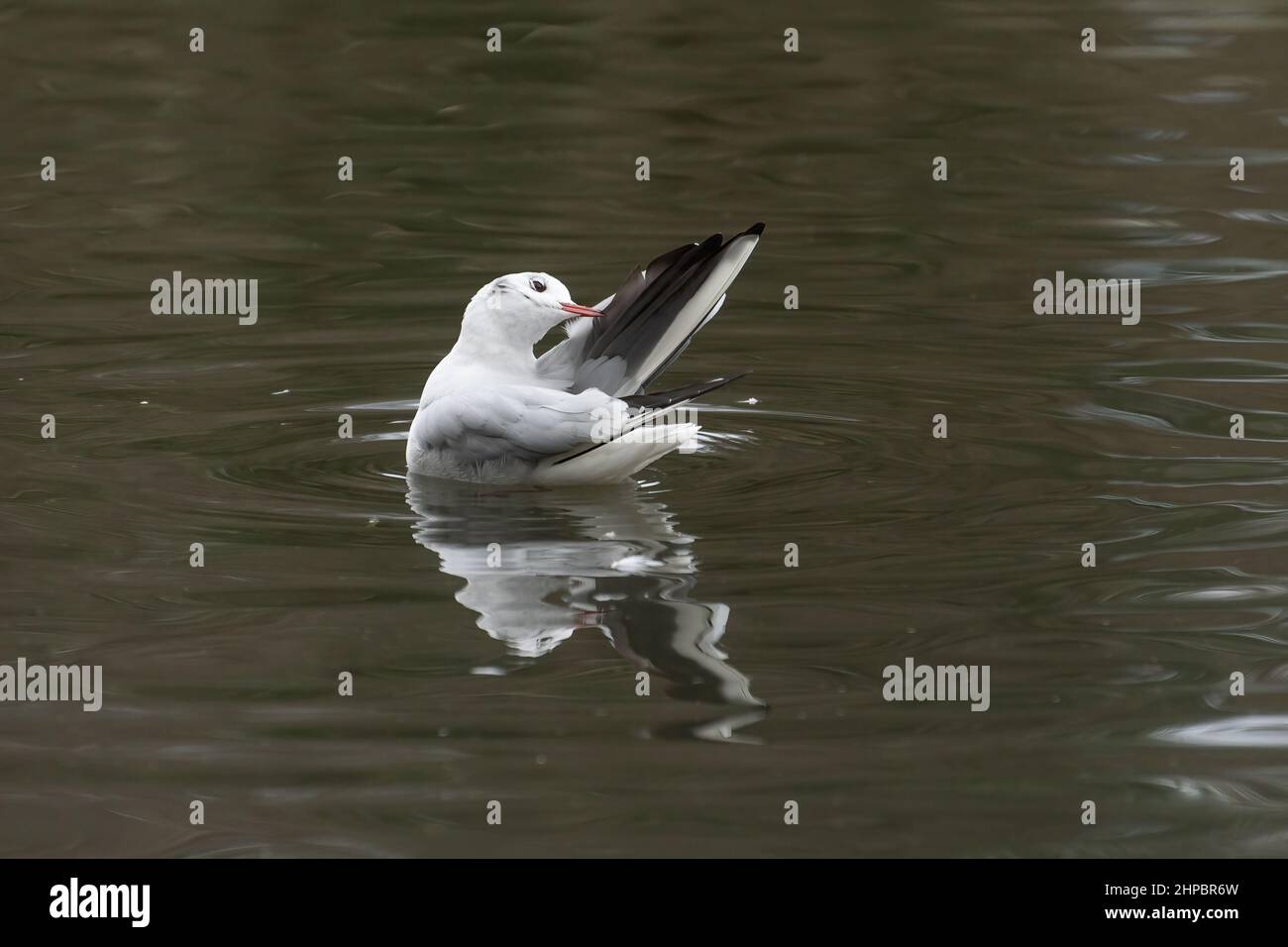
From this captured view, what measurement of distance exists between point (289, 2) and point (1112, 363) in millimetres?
12569

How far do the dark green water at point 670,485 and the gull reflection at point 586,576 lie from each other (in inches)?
1.0

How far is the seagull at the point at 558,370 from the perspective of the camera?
27.7 feet

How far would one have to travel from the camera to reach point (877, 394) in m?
10.4

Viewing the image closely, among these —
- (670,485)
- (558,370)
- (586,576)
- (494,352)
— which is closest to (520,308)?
(494,352)

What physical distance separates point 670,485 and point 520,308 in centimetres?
98

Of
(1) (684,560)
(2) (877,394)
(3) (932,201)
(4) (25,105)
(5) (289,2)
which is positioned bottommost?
(1) (684,560)

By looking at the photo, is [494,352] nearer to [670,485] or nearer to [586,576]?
[670,485]

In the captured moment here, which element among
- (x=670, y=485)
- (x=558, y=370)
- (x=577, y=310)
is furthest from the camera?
(x=670, y=485)

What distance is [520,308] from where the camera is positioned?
8.62m

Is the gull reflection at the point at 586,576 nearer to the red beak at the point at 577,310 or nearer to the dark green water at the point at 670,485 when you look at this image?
the dark green water at the point at 670,485

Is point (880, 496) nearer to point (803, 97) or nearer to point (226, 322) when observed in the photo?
point (226, 322)

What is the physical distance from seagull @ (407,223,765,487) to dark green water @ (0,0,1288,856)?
0.19 metres

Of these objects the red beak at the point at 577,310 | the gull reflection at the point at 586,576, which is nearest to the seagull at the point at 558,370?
the red beak at the point at 577,310

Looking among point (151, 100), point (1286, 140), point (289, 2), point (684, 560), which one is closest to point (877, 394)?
point (684, 560)
